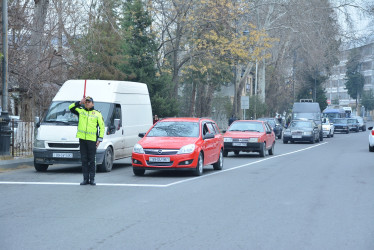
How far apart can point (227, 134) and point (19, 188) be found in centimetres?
1356

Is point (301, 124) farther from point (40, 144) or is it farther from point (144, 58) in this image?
point (40, 144)

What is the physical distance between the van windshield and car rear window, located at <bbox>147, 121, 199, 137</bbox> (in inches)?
62.1

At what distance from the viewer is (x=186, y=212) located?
9.72 metres

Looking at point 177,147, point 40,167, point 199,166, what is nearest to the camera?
point 177,147

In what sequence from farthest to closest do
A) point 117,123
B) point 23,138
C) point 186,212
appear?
point 23,138 → point 117,123 → point 186,212

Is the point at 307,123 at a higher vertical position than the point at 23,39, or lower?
lower

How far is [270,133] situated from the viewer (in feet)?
87.9

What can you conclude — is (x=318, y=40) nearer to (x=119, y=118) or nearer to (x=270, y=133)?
(x=270, y=133)

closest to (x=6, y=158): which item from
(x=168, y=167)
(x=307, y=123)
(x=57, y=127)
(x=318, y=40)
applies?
(x=57, y=127)

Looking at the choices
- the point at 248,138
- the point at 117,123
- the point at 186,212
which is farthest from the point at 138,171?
the point at 248,138

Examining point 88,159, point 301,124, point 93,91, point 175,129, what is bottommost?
point 88,159

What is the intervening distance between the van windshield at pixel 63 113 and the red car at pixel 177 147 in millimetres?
1696

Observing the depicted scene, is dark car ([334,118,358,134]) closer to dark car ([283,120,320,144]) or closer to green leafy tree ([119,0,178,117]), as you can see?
dark car ([283,120,320,144])

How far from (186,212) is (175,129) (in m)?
7.24
